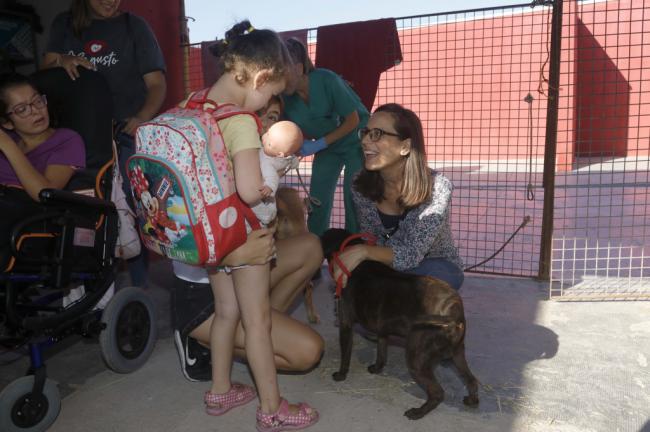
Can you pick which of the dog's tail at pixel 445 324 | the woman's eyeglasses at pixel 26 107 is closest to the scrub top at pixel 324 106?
the woman's eyeglasses at pixel 26 107

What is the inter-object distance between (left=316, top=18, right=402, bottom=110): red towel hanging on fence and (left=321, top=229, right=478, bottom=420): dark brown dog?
2438mm

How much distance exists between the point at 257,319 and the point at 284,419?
1.38 feet

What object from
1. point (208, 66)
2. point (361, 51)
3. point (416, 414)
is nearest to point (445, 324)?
point (416, 414)

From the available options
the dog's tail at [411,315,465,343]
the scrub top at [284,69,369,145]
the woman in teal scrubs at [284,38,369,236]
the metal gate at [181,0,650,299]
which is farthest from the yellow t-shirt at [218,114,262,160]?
the metal gate at [181,0,650,299]

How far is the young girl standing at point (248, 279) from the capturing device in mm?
1853

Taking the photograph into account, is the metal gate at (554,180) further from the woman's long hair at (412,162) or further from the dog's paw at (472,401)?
the dog's paw at (472,401)

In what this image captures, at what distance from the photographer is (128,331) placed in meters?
2.79

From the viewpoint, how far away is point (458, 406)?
2375 mm

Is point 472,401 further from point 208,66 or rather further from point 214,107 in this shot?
point 208,66

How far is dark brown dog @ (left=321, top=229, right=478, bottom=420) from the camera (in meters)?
2.21

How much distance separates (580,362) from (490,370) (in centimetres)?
46

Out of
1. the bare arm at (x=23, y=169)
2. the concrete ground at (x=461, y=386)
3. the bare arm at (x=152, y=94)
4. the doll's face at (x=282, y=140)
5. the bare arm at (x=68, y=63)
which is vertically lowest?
the concrete ground at (x=461, y=386)

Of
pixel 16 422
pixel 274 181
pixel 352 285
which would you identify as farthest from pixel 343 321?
pixel 16 422

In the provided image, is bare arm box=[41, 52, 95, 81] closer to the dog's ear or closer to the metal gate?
the dog's ear
